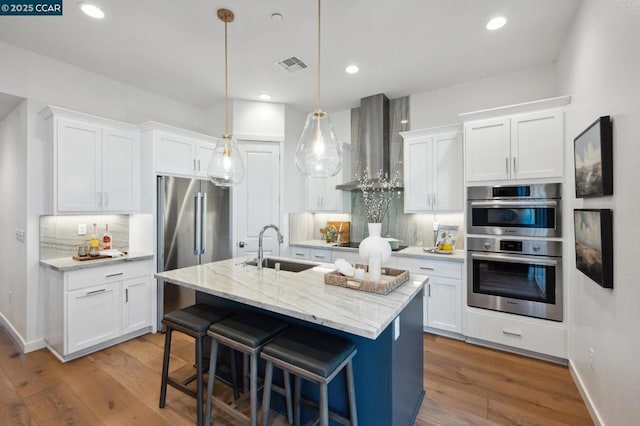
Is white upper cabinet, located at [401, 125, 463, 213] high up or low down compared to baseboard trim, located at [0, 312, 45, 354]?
up

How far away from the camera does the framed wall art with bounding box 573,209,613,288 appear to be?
1.67 metres

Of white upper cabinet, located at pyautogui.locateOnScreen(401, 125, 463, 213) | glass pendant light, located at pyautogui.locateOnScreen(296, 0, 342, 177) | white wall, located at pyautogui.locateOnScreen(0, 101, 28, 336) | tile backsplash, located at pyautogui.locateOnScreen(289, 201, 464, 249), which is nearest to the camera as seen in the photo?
glass pendant light, located at pyautogui.locateOnScreen(296, 0, 342, 177)

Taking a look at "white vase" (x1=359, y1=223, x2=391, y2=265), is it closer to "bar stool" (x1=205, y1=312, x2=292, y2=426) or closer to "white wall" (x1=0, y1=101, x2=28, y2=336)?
"bar stool" (x1=205, y1=312, x2=292, y2=426)

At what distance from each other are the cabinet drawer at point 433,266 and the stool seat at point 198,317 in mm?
2174

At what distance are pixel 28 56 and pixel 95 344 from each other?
297cm

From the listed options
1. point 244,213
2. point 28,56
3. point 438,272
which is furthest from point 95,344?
point 438,272

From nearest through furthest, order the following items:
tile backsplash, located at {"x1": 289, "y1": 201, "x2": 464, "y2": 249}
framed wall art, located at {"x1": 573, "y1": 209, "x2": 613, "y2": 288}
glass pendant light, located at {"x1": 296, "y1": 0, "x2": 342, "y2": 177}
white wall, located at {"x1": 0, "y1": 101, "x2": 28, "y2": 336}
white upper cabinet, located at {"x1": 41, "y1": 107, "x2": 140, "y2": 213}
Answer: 1. framed wall art, located at {"x1": 573, "y1": 209, "x2": 613, "y2": 288}
2. glass pendant light, located at {"x1": 296, "y1": 0, "x2": 342, "y2": 177}
3. white upper cabinet, located at {"x1": 41, "y1": 107, "x2": 140, "y2": 213}
4. white wall, located at {"x1": 0, "y1": 101, "x2": 28, "y2": 336}
5. tile backsplash, located at {"x1": 289, "y1": 201, "x2": 464, "y2": 249}

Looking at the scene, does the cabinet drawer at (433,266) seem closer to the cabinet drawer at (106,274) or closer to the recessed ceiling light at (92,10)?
the cabinet drawer at (106,274)

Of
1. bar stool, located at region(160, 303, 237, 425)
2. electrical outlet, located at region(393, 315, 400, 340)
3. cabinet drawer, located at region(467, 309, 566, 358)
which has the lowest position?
cabinet drawer, located at region(467, 309, 566, 358)

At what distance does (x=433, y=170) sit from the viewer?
3.53 metres

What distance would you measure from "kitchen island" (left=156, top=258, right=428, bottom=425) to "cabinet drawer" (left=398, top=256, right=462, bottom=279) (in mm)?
1271

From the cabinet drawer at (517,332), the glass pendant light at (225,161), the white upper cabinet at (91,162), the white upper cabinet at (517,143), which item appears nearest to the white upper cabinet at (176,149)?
the white upper cabinet at (91,162)

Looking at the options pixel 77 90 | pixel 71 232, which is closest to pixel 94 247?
pixel 71 232

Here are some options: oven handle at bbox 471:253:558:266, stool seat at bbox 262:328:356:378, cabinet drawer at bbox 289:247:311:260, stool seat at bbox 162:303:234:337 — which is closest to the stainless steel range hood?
cabinet drawer at bbox 289:247:311:260
